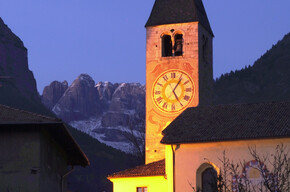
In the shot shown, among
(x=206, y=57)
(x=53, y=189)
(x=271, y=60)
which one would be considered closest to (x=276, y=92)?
(x=271, y=60)

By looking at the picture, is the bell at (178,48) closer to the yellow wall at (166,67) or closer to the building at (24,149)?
the yellow wall at (166,67)

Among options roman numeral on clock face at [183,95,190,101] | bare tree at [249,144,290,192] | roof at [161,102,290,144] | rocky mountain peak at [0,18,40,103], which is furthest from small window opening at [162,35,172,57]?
rocky mountain peak at [0,18,40,103]

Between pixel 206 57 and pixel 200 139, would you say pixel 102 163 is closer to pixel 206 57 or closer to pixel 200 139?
pixel 206 57

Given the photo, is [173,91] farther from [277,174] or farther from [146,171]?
[277,174]

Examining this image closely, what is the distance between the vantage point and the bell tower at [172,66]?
45.6 m

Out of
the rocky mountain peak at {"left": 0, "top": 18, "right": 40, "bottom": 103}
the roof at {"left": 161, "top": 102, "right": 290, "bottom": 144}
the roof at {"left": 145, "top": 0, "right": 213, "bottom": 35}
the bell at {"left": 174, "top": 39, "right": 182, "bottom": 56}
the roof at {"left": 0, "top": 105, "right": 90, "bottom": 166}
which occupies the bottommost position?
the roof at {"left": 0, "top": 105, "right": 90, "bottom": 166}

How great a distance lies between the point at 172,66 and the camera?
46.1 meters

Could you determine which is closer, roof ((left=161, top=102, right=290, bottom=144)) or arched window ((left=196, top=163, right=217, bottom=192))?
roof ((left=161, top=102, right=290, bottom=144))

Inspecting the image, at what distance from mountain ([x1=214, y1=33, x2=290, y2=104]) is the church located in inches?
2145

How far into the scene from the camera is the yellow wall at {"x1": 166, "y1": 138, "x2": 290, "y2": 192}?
118 feet

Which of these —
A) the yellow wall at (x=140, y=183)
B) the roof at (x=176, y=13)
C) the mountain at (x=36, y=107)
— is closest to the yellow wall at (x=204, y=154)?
the yellow wall at (x=140, y=183)

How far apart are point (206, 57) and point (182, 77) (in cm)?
320

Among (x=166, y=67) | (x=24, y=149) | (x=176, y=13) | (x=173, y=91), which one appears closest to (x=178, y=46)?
(x=166, y=67)

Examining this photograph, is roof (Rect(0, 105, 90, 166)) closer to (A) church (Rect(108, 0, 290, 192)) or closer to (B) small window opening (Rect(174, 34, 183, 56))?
(A) church (Rect(108, 0, 290, 192))
